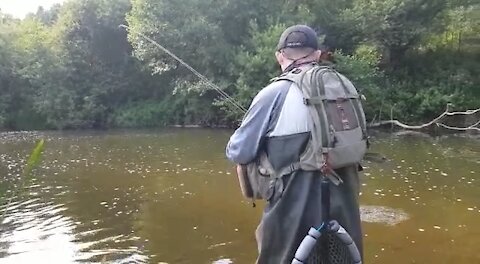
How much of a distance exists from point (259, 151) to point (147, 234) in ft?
20.9

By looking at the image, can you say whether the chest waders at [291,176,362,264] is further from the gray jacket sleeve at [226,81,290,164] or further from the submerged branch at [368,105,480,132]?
the submerged branch at [368,105,480,132]

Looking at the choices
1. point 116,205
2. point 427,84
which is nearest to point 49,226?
point 116,205

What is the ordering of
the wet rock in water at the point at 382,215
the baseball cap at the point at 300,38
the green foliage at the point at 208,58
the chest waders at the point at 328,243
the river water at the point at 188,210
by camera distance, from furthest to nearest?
the green foliage at the point at 208,58 < the wet rock in water at the point at 382,215 < the river water at the point at 188,210 < the baseball cap at the point at 300,38 < the chest waders at the point at 328,243

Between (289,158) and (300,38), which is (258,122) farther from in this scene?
(300,38)

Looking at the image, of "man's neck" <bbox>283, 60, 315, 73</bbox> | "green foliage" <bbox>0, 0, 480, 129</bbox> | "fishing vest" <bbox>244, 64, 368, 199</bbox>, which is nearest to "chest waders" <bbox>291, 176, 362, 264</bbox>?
"fishing vest" <bbox>244, 64, 368, 199</bbox>

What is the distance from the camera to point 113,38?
3516 cm

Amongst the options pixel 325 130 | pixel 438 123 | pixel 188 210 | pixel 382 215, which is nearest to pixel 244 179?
pixel 325 130

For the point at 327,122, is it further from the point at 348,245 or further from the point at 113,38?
the point at 113,38

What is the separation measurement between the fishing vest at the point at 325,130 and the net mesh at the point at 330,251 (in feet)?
0.86

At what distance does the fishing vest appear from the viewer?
Answer: 106 inches

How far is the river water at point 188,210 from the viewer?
25.5 ft

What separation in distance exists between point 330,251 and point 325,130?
56cm

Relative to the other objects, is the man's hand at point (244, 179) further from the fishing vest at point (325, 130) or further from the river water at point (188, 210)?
the river water at point (188, 210)

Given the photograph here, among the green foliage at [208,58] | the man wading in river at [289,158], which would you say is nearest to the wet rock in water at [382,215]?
the man wading in river at [289,158]
